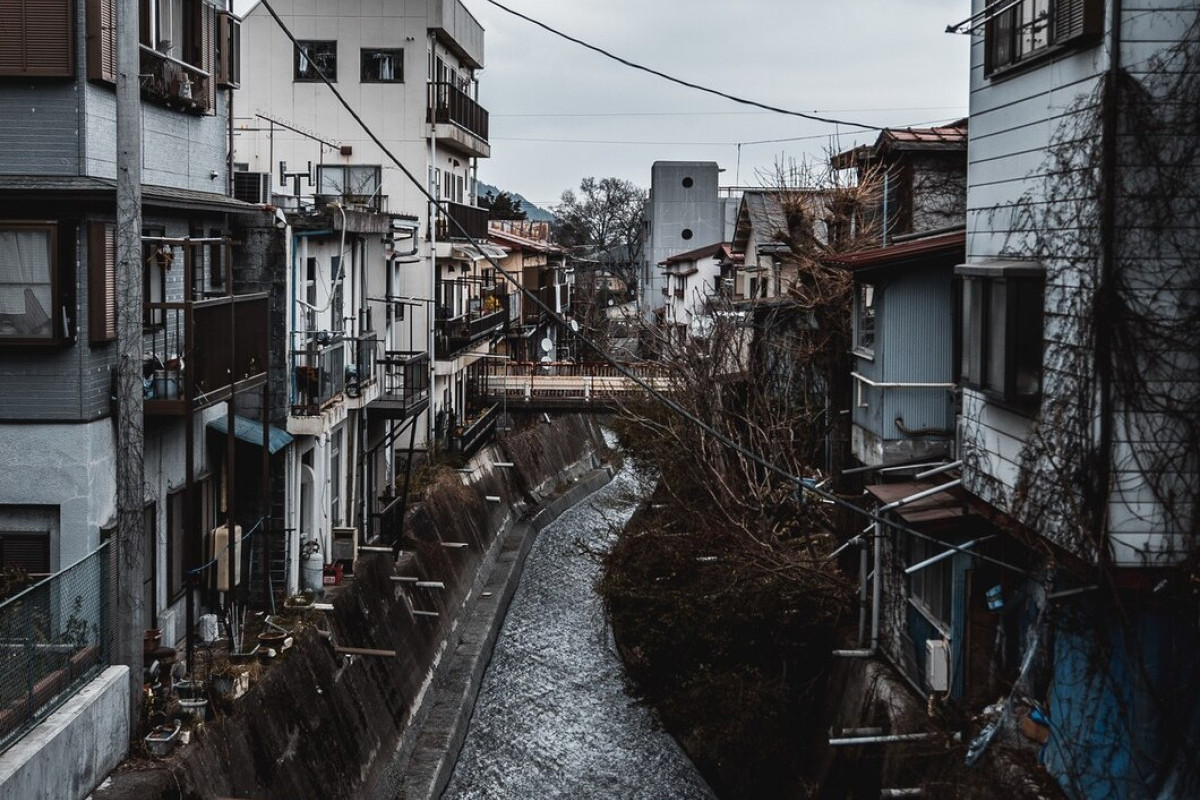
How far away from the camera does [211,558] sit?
15.9 m

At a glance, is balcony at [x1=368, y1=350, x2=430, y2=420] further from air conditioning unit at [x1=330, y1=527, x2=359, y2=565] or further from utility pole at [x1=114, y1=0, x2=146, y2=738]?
utility pole at [x1=114, y1=0, x2=146, y2=738]

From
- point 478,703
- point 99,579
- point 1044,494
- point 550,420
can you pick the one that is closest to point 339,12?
point 550,420

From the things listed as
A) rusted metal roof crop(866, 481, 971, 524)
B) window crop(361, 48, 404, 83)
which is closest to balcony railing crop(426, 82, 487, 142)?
window crop(361, 48, 404, 83)

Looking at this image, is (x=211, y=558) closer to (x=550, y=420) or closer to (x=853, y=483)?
(x=853, y=483)

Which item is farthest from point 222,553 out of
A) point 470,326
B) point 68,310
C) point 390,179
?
point 390,179

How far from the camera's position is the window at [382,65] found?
3575 cm

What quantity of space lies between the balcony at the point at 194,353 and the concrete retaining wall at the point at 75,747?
315 cm

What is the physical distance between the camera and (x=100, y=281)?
12.8 m

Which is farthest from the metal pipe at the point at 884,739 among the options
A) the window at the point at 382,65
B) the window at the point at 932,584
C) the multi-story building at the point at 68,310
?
the window at the point at 382,65

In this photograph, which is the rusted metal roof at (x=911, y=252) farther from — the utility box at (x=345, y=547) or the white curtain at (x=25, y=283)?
the white curtain at (x=25, y=283)

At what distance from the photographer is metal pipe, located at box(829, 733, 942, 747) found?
13.8 meters

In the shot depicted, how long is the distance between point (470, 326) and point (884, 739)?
956 inches

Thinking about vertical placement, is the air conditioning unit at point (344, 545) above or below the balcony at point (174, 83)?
below

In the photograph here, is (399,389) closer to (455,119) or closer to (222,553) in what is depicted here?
(222,553)
